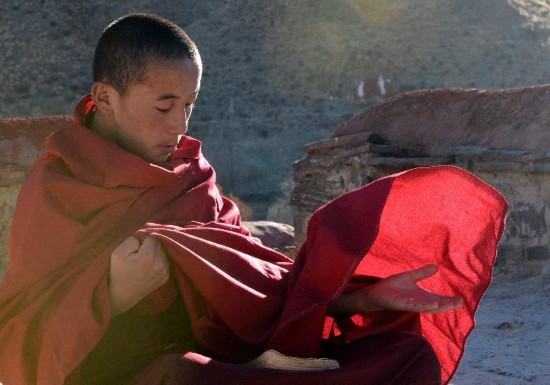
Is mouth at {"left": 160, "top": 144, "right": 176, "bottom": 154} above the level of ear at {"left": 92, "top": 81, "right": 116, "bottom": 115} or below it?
below

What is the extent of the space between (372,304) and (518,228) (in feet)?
11.9

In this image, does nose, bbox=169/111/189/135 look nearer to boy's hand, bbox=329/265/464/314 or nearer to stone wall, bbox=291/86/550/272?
boy's hand, bbox=329/265/464/314

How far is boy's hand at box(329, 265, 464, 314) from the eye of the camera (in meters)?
2.07

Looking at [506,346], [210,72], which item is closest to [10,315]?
[506,346]

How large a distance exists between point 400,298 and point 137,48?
0.97m

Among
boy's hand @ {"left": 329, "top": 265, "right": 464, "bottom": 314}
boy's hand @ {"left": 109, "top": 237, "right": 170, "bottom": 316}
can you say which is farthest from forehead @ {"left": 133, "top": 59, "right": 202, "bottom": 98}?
boy's hand @ {"left": 329, "top": 265, "right": 464, "bottom": 314}

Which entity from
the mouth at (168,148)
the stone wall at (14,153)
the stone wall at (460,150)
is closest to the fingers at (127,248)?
the mouth at (168,148)

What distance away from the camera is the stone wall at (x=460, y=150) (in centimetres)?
553

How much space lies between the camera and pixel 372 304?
2.19 metres

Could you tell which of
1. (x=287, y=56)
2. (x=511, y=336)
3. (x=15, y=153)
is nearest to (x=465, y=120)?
(x=511, y=336)

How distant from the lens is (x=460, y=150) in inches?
232

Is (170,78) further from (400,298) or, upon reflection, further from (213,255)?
(400,298)

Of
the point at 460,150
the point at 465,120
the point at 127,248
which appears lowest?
the point at 460,150

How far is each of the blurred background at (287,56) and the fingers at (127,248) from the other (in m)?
17.7
